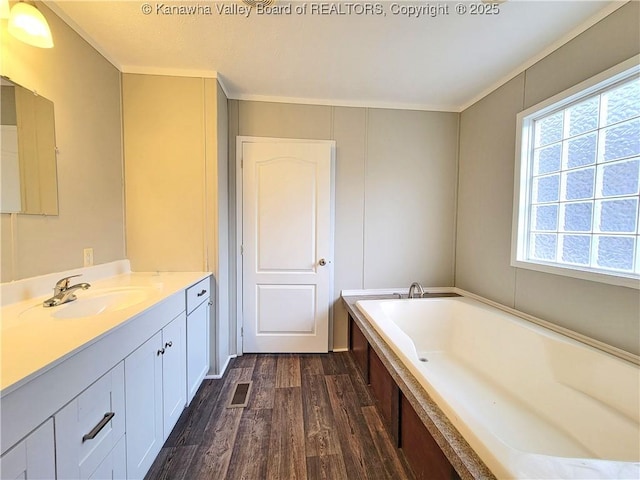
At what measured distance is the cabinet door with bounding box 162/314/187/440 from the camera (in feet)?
4.47

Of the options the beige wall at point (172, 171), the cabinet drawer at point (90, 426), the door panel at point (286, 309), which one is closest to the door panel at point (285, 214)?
the door panel at point (286, 309)

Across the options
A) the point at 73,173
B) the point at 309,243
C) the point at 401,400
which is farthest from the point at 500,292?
the point at 73,173

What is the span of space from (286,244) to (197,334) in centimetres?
103

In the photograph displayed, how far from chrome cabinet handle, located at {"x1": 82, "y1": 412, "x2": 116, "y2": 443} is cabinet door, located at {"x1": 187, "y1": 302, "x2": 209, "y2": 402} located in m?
0.71

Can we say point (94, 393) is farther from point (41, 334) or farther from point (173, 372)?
point (173, 372)

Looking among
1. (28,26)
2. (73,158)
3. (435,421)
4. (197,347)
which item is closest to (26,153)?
(73,158)

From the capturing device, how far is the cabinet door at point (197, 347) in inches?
65.6

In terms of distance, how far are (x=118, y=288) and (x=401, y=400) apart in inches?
69.4

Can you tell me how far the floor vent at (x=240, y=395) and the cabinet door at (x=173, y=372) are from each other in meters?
0.33

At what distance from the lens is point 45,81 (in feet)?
4.42

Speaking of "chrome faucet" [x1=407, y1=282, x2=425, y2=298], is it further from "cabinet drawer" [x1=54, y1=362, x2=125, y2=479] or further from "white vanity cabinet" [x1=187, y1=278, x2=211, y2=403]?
"cabinet drawer" [x1=54, y1=362, x2=125, y2=479]

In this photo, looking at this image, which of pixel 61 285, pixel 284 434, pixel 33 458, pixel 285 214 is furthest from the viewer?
pixel 285 214

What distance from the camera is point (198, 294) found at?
5.92 ft

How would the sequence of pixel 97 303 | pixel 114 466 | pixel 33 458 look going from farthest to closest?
1. pixel 97 303
2. pixel 114 466
3. pixel 33 458
